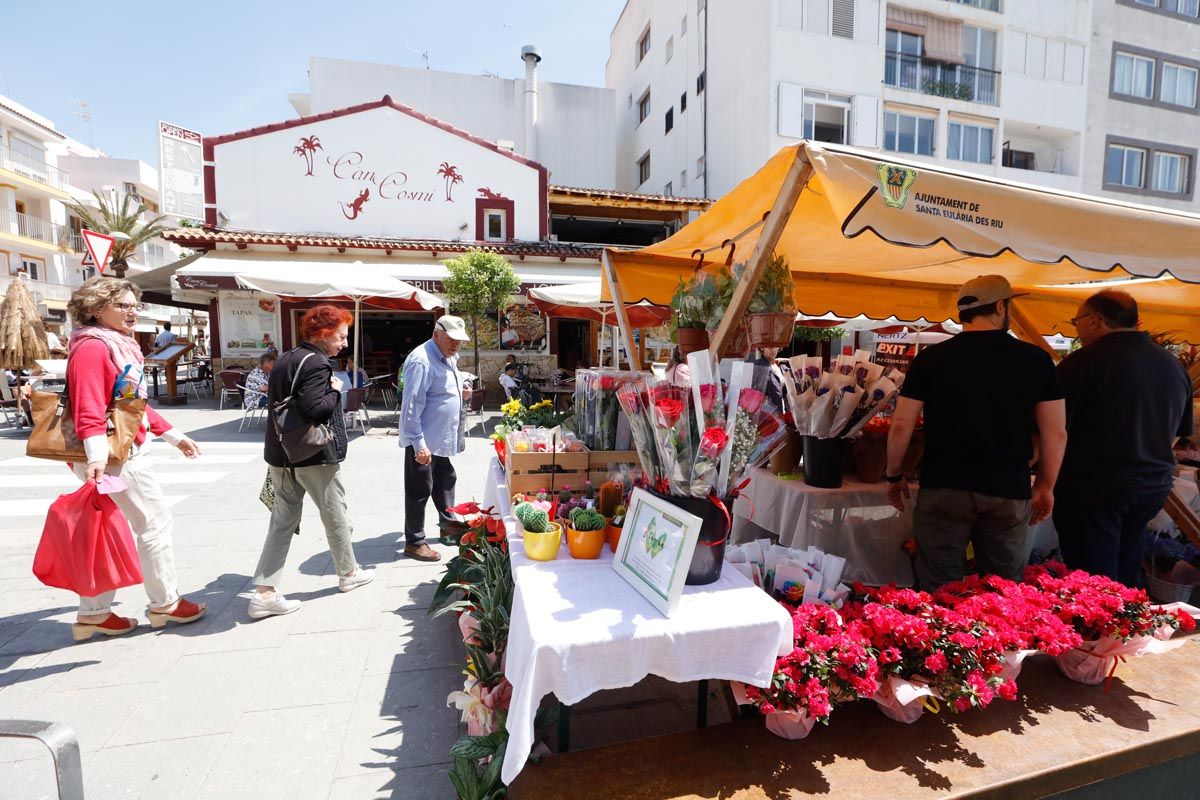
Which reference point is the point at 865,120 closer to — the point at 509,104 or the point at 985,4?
the point at 985,4

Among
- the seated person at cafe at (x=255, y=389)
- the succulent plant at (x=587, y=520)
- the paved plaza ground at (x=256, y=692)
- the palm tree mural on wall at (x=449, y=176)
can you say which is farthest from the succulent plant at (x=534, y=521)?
the palm tree mural on wall at (x=449, y=176)

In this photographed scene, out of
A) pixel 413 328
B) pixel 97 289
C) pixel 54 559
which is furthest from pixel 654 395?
pixel 413 328

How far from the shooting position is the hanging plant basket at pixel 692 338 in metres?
2.66

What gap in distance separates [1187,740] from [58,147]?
50094 millimetres

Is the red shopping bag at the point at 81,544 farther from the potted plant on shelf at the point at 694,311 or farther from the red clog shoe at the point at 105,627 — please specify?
the potted plant on shelf at the point at 694,311

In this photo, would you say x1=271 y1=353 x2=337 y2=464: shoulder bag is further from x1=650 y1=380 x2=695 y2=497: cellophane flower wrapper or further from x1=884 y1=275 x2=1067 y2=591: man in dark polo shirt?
x1=884 y1=275 x2=1067 y2=591: man in dark polo shirt

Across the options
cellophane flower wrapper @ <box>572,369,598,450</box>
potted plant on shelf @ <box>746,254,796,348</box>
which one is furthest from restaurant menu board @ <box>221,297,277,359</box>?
potted plant on shelf @ <box>746,254,796,348</box>

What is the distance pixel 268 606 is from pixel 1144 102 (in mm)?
26932

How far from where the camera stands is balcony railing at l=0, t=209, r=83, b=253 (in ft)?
87.2

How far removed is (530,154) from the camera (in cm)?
2128

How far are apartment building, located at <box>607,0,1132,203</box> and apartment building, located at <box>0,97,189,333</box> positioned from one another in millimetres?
27914

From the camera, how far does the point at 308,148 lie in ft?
→ 46.7

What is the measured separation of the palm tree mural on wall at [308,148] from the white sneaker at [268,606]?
14.0 metres

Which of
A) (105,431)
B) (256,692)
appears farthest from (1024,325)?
(105,431)
